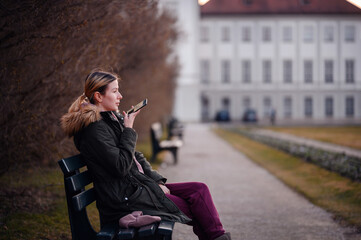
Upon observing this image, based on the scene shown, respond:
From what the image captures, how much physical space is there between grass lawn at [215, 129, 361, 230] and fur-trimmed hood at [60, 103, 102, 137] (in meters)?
3.76

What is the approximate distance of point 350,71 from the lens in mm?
55156

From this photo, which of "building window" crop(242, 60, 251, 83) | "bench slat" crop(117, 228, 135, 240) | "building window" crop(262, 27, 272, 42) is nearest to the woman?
"bench slat" crop(117, 228, 135, 240)

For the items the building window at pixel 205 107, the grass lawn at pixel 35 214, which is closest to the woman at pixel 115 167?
the grass lawn at pixel 35 214

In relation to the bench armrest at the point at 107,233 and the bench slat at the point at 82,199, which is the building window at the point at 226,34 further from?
the bench armrest at the point at 107,233

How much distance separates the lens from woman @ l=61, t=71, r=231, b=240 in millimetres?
3357

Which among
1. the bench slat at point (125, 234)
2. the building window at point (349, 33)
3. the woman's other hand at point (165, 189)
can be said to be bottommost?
the bench slat at point (125, 234)

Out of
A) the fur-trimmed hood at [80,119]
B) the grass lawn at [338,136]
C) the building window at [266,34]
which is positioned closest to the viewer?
the fur-trimmed hood at [80,119]

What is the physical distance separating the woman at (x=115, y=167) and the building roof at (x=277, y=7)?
177ft

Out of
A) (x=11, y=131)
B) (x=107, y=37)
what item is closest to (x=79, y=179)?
(x=11, y=131)

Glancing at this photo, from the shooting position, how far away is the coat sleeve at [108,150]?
3.30 meters

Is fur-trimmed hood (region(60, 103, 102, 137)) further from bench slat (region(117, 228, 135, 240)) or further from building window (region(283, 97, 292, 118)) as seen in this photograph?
building window (region(283, 97, 292, 118))

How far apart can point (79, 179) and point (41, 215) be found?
109 inches

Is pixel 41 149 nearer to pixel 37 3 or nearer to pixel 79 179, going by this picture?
pixel 37 3

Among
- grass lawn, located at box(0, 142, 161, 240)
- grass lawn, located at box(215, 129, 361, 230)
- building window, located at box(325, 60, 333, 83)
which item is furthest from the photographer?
building window, located at box(325, 60, 333, 83)
